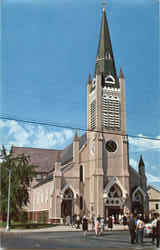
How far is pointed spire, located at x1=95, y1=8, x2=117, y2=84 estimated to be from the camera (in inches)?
2267

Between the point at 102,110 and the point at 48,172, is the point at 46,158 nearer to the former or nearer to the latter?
the point at 48,172

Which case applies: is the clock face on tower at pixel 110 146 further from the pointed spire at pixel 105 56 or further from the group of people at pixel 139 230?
the group of people at pixel 139 230

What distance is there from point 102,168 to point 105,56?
21.0 metres

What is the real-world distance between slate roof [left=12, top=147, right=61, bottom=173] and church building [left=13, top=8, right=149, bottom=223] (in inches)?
698

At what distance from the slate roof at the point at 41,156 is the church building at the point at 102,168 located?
58.2ft

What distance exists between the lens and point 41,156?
7975 centimetres

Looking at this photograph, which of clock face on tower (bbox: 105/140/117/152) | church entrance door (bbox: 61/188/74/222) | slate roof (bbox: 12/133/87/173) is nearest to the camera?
church entrance door (bbox: 61/188/74/222)

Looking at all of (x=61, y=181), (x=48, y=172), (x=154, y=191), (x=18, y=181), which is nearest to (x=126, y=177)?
(x=61, y=181)

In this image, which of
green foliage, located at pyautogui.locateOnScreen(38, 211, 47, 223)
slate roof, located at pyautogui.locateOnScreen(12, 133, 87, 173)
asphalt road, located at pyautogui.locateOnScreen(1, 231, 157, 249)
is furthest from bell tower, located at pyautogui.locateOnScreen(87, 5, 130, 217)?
asphalt road, located at pyautogui.locateOnScreen(1, 231, 157, 249)

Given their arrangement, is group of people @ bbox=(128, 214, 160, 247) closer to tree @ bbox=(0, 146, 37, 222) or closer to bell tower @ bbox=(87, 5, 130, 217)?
tree @ bbox=(0, 146, 37, 222)

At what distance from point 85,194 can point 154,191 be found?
Result: 118 feet

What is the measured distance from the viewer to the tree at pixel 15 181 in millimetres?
39969

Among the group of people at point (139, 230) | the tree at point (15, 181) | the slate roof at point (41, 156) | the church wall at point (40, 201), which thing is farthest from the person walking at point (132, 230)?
the slate roof at point (41, 156)

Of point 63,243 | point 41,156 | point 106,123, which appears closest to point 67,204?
point 106,123
